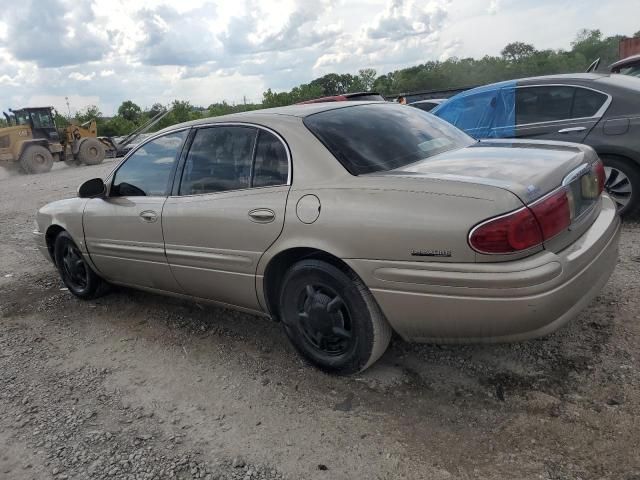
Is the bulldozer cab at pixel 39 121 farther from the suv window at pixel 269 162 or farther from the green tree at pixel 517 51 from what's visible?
the green tree at pixel 517 51

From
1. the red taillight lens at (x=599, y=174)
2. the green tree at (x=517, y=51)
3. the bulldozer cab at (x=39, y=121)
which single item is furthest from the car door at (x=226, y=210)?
the green tree at (x=517, y=51)

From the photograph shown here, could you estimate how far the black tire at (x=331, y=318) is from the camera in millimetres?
2750

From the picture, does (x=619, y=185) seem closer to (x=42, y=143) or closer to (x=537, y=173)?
(x=537, y=173)

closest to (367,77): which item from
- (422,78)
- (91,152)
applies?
(422,78)

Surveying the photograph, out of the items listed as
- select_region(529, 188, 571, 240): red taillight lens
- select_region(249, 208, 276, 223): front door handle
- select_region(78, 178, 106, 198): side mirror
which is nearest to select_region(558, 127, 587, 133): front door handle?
select_region(529, 188, 571, 240): red taillight lens

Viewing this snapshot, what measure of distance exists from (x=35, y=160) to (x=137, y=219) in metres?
20.4

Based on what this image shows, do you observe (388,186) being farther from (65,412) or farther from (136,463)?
(65,412)

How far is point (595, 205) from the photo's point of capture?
2.97 m

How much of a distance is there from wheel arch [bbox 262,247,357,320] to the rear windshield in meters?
0.48

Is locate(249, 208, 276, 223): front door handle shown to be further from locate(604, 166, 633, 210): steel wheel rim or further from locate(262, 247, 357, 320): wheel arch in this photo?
locate(604, 166, 633, 210): steel wheel rim

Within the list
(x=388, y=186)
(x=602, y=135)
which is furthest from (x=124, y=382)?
(x=602, y=135)

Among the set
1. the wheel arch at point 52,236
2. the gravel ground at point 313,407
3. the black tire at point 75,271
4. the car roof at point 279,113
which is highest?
A: the car roof at point 279,113

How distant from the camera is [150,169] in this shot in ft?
12.8

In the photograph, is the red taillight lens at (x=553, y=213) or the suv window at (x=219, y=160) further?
the suv window at (x=219, y=160)
